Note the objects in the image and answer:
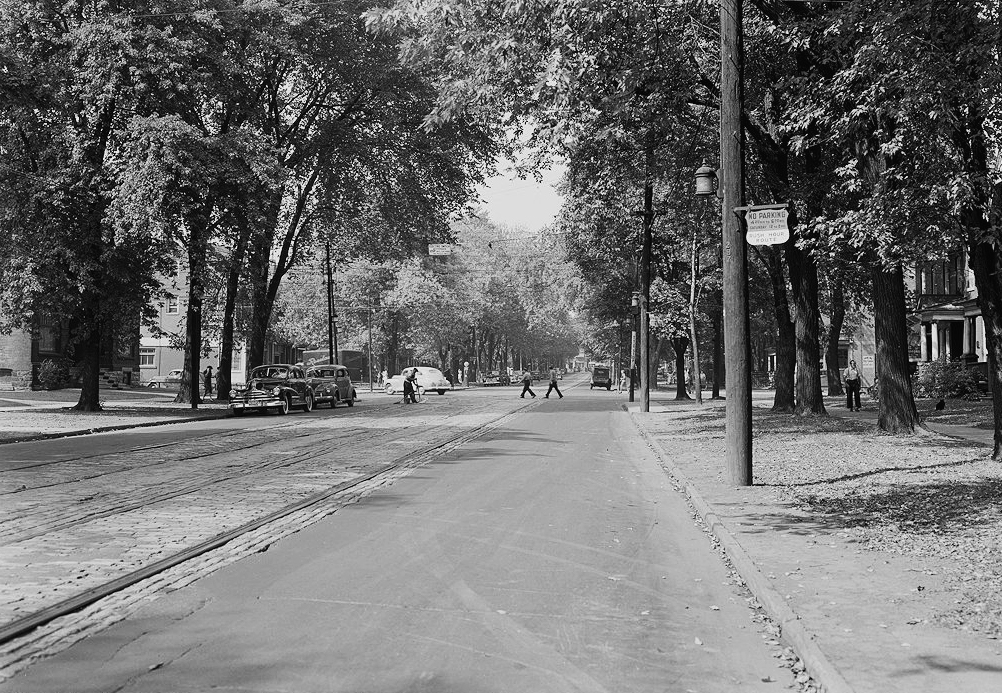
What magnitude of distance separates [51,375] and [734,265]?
45343mm

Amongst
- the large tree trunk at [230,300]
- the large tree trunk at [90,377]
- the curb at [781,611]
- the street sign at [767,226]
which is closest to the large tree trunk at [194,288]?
the large tree trunk at [230,300]

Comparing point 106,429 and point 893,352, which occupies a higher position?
point 893,352

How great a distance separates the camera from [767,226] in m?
12.3

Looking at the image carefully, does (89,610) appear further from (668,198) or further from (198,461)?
(668,198)

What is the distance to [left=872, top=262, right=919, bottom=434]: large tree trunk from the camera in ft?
66.2

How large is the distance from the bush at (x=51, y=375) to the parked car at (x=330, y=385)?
51.9 feet

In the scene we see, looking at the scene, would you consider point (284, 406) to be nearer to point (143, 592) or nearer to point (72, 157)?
point (72, 157)

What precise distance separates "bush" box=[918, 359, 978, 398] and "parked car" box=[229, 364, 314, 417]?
2502cm

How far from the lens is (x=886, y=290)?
797 inches

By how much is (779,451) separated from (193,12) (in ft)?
75.7

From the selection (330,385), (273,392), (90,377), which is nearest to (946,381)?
(330,385)

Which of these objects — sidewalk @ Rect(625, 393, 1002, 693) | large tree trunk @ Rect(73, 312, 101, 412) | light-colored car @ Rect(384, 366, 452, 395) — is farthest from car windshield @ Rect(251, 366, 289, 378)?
light-colored car @ Rect(384, 366, 452, 395)

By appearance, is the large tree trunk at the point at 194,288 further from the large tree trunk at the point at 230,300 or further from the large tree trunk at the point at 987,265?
the large tree trunk at the point at 987,265

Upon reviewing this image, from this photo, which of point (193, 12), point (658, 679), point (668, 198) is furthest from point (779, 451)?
point (193, 12)
